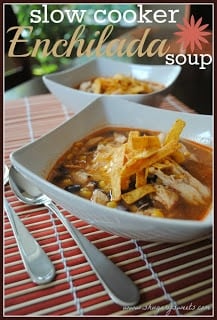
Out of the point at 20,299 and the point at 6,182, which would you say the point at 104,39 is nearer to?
the point at 6,182

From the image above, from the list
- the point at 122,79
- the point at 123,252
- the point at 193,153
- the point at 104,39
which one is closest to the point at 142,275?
the point at 123,252

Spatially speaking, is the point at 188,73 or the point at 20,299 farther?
the point at 188,73

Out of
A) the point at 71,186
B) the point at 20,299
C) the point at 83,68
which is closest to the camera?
the point at 20,299

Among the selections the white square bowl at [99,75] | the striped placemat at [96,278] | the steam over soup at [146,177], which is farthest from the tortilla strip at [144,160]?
the white square bowl at [99,75]

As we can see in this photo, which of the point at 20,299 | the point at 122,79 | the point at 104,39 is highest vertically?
the point at 104,39

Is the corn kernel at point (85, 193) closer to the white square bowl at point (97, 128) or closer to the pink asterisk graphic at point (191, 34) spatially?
the white square bowl at point (97, 128)

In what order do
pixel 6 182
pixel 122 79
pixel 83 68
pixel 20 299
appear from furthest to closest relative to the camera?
1. pixel 83 68
2. pixel 122 79
3. pixel 6 182
4. pixel 20 299

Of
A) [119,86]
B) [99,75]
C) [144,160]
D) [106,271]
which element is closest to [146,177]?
[144,160]
